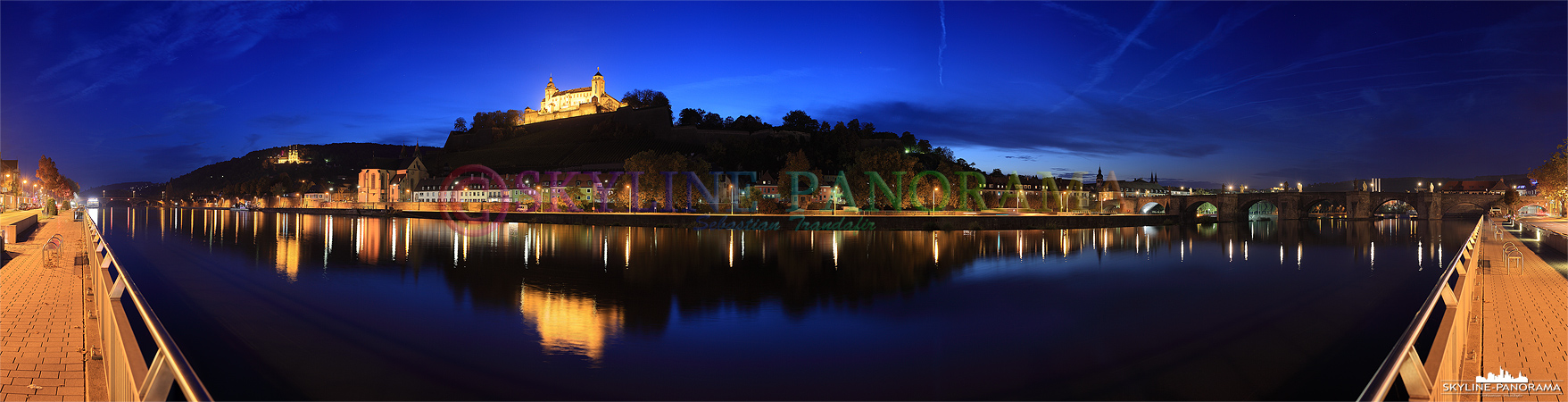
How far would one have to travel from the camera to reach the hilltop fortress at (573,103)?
10825 centimetres

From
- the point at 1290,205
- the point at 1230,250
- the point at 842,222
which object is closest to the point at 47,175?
the point at 842,222

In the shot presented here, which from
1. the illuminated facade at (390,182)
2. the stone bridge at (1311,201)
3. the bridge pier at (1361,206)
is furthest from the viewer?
the illuminated facade at (390,182)

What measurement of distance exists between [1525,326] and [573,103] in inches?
4424

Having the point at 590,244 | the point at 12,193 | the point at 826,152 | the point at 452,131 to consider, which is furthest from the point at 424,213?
the point at 452,131

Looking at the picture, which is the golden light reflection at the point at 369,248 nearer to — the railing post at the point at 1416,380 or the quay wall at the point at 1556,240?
the railing post at the point at 1416,380

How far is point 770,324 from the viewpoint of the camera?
10.8m

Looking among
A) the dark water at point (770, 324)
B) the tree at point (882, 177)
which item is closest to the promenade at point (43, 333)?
the dark water at point (770, 324)

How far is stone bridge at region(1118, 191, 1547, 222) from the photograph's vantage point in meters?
66.9

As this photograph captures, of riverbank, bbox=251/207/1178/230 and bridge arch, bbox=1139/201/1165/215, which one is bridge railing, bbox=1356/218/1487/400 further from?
bridge arch, bbox=1139/201/1165/215

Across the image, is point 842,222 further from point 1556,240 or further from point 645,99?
point 645,99

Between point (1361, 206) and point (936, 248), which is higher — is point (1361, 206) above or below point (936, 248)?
above

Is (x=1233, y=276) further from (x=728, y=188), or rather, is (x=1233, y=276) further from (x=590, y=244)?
(x=728, y=188)

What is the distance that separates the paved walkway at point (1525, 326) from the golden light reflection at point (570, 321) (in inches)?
345

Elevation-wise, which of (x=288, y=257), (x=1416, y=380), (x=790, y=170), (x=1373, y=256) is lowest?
(x=1373, y=256)
